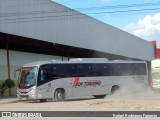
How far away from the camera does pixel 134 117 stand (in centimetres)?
1151

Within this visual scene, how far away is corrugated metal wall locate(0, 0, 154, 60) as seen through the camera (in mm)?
35125

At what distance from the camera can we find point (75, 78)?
2977 centimetres

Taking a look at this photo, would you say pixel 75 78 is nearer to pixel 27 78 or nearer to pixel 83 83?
pixel 83 83

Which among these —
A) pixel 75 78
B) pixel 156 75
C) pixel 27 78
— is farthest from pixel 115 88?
pixel 27 78

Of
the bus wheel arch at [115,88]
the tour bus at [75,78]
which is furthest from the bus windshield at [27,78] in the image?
the bus wheel arch at [115,88]

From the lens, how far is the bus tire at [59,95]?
93.6 feet

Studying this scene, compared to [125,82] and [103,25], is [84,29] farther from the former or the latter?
[125,82]

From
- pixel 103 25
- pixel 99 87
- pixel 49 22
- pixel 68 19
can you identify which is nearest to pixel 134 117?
pixel 99 87

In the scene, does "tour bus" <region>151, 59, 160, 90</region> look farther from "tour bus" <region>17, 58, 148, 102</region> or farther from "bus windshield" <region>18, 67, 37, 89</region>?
"bus windshield" <region>18, 67, 37, 89</region>

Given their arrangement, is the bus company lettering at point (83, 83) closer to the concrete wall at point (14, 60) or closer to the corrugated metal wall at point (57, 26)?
the corrugated metal wall at point (57, 26)

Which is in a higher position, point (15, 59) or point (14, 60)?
point (15, 59)

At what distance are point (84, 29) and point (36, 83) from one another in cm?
2098

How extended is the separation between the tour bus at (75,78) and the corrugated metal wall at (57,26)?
7.54m

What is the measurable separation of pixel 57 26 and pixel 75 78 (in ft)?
42.3
